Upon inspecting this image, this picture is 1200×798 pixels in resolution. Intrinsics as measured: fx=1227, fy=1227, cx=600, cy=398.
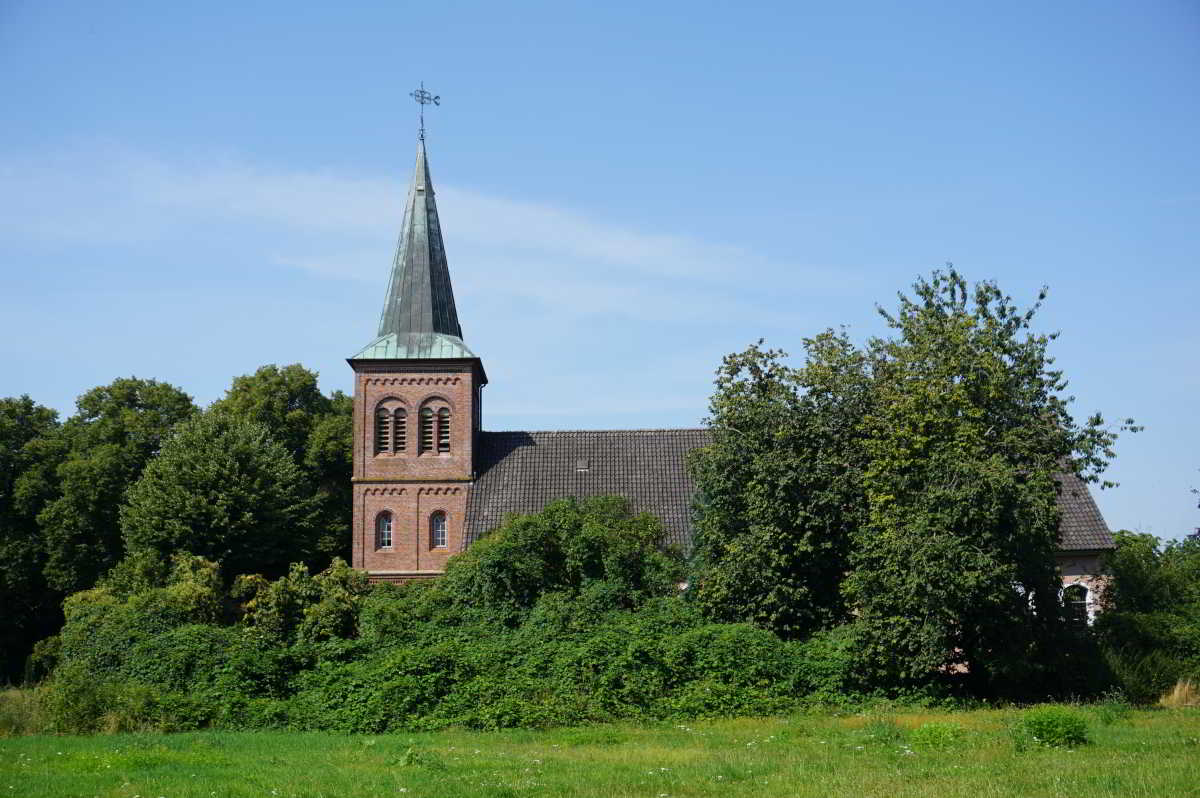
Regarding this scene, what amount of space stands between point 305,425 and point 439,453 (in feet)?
33.4

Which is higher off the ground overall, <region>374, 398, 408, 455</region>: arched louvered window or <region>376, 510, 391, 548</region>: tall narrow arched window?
<region>374, 398, 408, 455</region>: arched louvered window

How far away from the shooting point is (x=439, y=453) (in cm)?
4484

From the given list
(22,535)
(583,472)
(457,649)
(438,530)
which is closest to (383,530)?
(438,530)

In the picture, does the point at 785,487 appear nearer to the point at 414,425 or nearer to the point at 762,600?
the point at 762,600

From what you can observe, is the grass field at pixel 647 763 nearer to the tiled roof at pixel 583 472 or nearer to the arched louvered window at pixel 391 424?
the tiled roof at pixel 583 472

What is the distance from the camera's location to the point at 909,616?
2623cm

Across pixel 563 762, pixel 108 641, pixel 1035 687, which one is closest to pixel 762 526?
pixel 1035 687

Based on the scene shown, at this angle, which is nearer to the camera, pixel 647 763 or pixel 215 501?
pixel 647 763

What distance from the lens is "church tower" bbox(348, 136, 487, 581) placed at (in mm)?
43844

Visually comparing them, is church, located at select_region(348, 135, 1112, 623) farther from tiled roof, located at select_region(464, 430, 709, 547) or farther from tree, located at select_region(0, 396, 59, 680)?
tree, located at select_region(0, 396, 59, 680)

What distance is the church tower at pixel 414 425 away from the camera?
4384cm

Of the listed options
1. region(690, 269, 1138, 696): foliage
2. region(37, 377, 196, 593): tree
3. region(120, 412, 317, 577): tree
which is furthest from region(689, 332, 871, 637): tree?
region(37, 377, 196, 593): tree

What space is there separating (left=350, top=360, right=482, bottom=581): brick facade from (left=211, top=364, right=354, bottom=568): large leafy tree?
18.7 feet

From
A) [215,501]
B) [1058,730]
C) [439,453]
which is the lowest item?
[1058,730]
